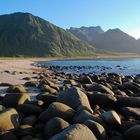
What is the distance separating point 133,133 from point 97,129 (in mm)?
900

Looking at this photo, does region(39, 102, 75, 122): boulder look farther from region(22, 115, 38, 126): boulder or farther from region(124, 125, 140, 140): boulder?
region(124, 125, 140, 140): boulder

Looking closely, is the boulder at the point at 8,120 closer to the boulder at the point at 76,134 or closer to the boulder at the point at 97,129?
the boulder at the point at 76,134

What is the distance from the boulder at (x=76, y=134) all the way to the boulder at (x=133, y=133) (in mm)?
1190

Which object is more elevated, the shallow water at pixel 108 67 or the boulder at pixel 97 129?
the boulder at pixel 97 129

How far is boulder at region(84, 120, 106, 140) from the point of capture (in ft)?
25.6

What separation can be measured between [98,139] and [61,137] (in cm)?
152

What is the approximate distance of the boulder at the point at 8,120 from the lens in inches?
322

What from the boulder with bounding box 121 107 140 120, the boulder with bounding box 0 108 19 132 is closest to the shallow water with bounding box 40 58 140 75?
the boulder with bounding box 121 107 140 120

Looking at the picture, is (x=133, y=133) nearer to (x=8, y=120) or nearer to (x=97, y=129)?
(x=97, y=129)

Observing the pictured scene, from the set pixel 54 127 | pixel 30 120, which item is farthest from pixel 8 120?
pixel 54 127

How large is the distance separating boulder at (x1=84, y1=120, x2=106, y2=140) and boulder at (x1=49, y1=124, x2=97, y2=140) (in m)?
0.59

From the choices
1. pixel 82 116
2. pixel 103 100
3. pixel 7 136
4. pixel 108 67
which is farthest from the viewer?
pixel 108 67

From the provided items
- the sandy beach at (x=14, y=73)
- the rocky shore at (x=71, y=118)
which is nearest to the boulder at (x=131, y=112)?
the rocky shore at (x=71, y=118)

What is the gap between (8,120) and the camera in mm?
8375
